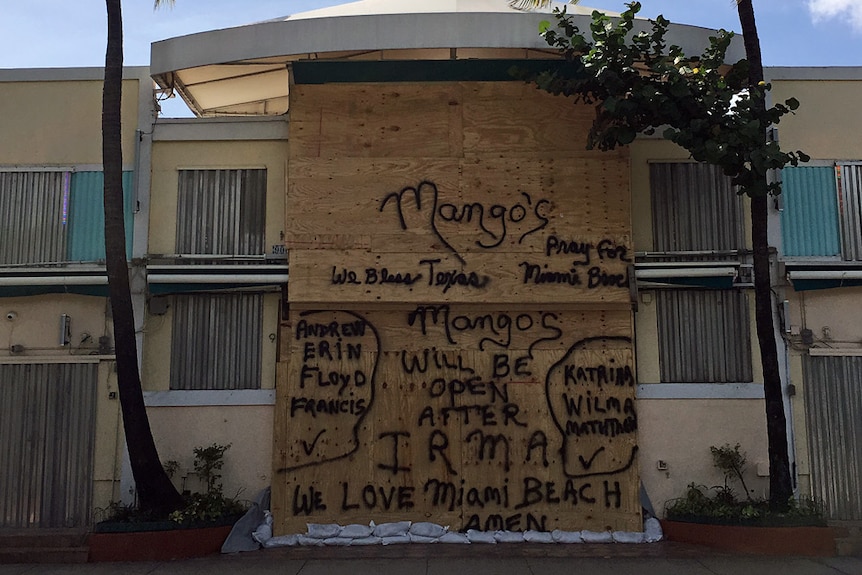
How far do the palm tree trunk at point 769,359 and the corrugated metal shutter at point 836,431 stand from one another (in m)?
0.92

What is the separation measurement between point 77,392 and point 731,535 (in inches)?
320

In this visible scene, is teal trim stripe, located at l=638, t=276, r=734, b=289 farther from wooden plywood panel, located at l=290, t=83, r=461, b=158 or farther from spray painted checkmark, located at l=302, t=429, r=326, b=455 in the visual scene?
spray painted checkmark, located at l=302, t=429, r=326, b=455

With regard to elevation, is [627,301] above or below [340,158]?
below

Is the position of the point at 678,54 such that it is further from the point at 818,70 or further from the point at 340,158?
the point at 340,158

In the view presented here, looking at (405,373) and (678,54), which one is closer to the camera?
(678,54)

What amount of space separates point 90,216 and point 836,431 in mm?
9995

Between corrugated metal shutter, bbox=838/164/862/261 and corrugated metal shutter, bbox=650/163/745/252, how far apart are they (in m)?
1.36

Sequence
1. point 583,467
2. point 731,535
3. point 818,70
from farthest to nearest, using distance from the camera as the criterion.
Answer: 1. point 818,70
2. point 583,467
3. point 731,535

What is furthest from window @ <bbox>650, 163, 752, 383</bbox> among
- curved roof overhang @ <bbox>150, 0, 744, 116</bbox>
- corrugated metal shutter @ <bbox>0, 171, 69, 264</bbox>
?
corrugated metal shutter @ <bbox>0, 171, 69, 264</bbox>

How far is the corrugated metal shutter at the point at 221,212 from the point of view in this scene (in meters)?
10.1

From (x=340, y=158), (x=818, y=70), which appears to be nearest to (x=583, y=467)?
(x=340, y=158)

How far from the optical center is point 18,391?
32.3 ft

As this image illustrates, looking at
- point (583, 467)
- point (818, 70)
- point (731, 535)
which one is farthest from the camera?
point (818, 70)

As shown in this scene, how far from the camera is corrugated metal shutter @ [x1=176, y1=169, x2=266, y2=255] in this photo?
10070 mm
